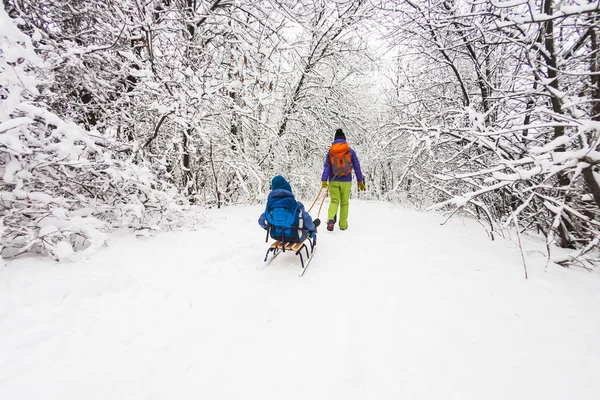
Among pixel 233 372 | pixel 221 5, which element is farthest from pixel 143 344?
pixel 221 5

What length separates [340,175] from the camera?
5.33 m

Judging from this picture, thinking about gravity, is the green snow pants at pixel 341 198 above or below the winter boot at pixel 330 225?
above

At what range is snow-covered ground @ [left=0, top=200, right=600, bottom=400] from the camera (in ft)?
5.44

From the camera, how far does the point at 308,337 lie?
2.14 meters

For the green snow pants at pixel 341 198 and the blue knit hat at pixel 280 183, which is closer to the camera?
the blue knit hat at pixel 280 183

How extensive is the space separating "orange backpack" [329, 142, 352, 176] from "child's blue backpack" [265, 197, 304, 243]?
80.0 inches

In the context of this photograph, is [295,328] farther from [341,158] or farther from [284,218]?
[341,158]

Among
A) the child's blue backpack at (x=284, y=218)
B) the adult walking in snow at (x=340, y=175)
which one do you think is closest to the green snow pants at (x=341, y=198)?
the adult walking in snow at (x=340, y=175)

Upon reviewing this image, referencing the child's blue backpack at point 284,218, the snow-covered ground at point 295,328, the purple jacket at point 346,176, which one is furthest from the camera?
the purple jacket at point 346,176

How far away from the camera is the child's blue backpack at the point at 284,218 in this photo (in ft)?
11.2

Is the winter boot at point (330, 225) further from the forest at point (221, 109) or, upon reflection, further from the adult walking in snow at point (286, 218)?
the forest at point (221, 109)

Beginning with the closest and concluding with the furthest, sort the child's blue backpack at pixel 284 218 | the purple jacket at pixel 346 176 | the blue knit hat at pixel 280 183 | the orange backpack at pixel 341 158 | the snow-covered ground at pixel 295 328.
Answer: the snow-covered ground at pixel 295 328
the child's blue backpack at pixel 284 218
the blue knit hat at pixel 280 183
the orange backpack at pixel 341 158
the purple jacket at pixel 346 176

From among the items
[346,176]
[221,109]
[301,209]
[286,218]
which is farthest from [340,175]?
[221,109]

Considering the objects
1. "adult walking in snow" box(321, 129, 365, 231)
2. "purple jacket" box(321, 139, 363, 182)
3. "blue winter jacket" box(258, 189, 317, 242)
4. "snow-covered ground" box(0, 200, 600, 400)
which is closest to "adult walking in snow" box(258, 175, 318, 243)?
"blue winter jacket" box(258, 189, 317, 242)
